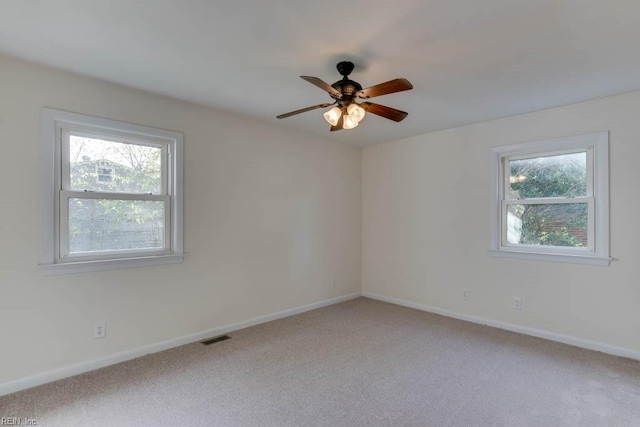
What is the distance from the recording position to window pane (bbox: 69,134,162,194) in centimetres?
266

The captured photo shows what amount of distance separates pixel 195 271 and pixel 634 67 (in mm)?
4081

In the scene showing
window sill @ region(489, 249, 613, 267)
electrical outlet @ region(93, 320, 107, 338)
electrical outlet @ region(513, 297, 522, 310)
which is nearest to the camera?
electrical outlet @ region(93, 320, 107, 338)

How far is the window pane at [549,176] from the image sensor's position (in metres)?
3.26

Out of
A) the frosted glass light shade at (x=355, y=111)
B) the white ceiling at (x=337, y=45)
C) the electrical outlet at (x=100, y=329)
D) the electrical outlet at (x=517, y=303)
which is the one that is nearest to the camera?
the white ceiling at (x=337, y=45)

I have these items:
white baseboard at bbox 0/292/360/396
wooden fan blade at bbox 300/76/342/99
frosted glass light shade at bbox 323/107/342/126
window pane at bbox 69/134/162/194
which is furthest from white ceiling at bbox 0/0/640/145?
white baseboard at bbox 0/292/360/396

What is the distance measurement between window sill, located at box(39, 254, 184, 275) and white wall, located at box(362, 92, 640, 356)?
116 inches

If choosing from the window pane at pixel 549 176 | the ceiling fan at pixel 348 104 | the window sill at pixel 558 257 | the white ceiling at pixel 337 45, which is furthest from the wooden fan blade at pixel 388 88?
the window sill at pixel 558 257

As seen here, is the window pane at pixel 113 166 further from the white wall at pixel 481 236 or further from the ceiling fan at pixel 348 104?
the white wall at pixel 481 236

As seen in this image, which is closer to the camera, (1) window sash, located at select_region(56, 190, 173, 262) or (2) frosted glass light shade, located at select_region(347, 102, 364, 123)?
(2) frosted glass light shade, located at select_region(347, 102, 364, 123)

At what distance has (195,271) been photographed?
3.29 m

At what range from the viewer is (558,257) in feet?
10.8

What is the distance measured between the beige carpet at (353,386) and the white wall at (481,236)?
38cm

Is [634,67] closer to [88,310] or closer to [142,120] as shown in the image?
[142,120]

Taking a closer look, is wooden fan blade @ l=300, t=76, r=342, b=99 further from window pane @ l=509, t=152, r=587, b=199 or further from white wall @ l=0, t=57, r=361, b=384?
window pane @ l=509, t=152, r=587, b=199
